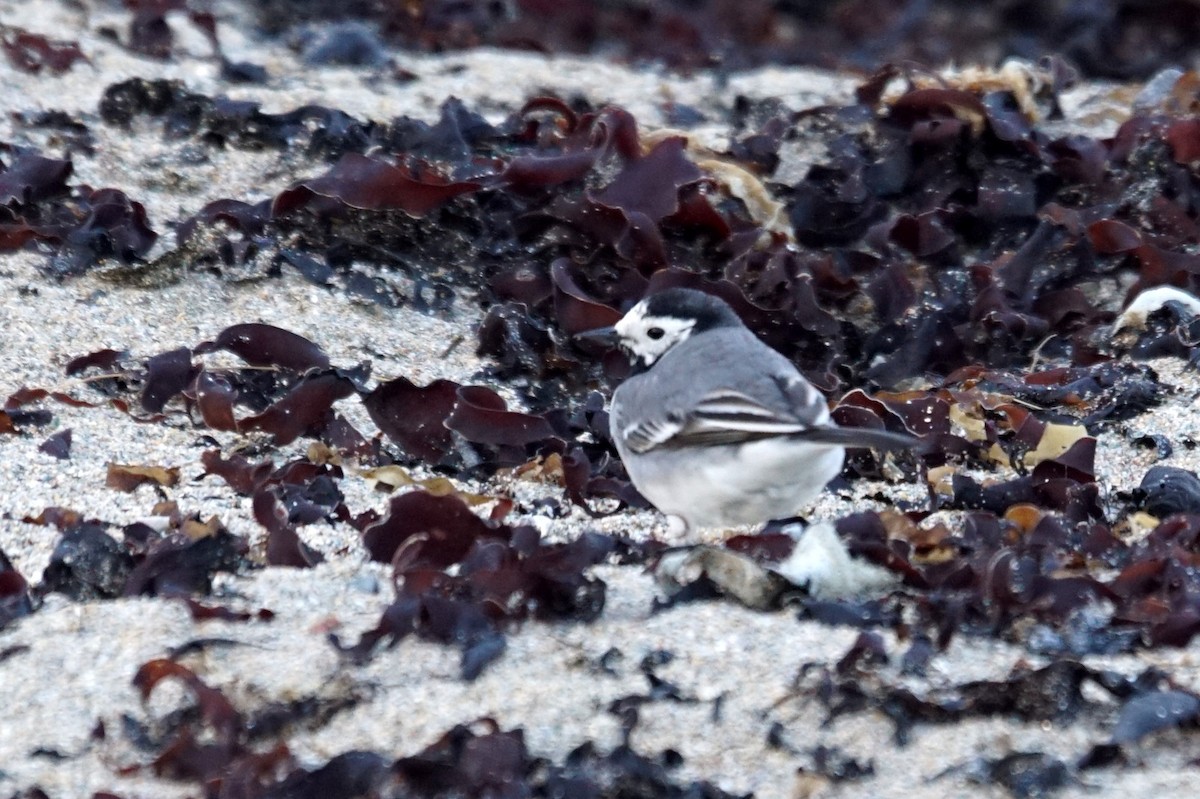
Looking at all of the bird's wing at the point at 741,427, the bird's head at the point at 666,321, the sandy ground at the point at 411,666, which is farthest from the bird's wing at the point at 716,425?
the bird's head at the point at 666,321

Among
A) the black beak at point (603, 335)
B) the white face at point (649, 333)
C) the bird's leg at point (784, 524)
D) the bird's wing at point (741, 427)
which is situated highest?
the bird's wing at point (741, 427)

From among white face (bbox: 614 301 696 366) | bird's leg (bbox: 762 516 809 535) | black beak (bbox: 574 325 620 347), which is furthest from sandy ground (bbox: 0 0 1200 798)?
black beak (bbox: 574 325 620 347)

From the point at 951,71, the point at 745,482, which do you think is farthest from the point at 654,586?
the point at 951,71

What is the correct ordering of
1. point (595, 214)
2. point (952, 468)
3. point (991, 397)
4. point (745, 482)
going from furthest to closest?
1. point (595, 214)
2. point (991, 397)
3. point (952, 468)
4. point (745, 482)

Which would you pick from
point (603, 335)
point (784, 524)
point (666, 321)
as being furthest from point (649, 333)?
point (784, 524)

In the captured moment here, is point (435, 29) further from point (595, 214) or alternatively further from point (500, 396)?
point (500, 396)

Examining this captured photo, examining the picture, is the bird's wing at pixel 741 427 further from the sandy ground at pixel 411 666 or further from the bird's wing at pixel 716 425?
the sandy ground at pixel 411 666
